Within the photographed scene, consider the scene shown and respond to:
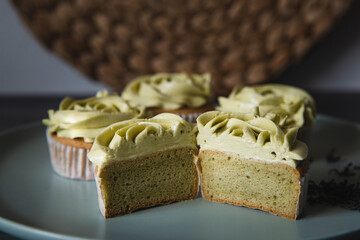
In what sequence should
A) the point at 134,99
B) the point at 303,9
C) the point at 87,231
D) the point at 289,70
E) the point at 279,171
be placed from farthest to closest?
the point at 289,70
the point at 303,9
the point at 134,99
the point at 279,171
the point at 87,231

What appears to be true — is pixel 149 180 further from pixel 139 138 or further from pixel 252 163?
pixel 252 163

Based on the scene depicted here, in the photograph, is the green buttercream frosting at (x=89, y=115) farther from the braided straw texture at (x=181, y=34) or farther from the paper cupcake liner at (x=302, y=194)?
the braided straw texture at (x=181, y=34)

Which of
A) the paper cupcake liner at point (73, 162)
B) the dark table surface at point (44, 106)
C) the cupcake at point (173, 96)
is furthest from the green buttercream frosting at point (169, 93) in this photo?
the dark table surface at point (44, 106)

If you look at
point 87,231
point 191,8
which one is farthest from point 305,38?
point 87,231

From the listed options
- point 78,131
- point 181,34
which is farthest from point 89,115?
point 181,34

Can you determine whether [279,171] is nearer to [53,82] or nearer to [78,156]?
[78,156]

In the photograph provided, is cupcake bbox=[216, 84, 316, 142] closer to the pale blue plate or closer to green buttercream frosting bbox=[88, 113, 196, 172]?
the pale blue plate

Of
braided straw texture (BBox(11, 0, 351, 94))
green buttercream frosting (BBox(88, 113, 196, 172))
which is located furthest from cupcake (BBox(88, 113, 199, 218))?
braided straw texture (BBox(11, 0, 351, 94))
